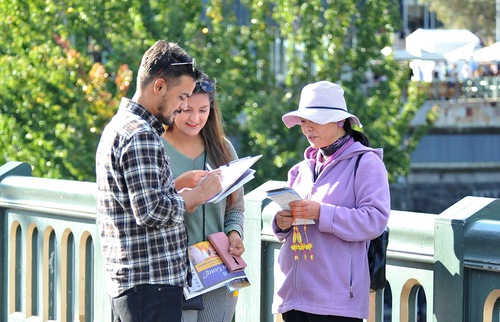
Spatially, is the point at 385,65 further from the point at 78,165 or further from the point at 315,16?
the point at 78,165

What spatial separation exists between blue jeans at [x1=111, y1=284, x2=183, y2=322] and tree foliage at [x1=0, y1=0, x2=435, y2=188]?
30.3 ft

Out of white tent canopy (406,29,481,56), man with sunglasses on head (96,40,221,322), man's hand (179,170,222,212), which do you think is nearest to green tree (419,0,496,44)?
white tent canopy (406,29,481,56)

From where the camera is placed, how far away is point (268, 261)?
4867mm

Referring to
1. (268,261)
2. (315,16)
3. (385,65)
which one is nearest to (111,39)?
(315,16)

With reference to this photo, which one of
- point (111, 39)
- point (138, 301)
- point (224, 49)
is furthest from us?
point (224, 49)

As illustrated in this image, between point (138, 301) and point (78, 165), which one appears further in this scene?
point (78, 165)

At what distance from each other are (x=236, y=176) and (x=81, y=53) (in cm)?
1174

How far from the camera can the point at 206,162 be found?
4238mm

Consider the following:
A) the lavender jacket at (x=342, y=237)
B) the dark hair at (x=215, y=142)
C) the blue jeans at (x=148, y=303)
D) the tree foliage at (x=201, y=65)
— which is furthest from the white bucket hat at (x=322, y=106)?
the tree foliage at (x=201, y=65)

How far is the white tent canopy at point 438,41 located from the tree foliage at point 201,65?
52 centimetres

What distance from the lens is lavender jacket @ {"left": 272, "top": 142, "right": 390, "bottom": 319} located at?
396cm

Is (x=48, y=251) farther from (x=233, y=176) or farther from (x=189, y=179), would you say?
(x=233, y=176)

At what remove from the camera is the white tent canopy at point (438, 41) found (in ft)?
54.2

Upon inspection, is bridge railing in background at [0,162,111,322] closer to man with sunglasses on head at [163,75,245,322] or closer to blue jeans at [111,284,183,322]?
man with sunglasses on head at [163,75,245,322]
